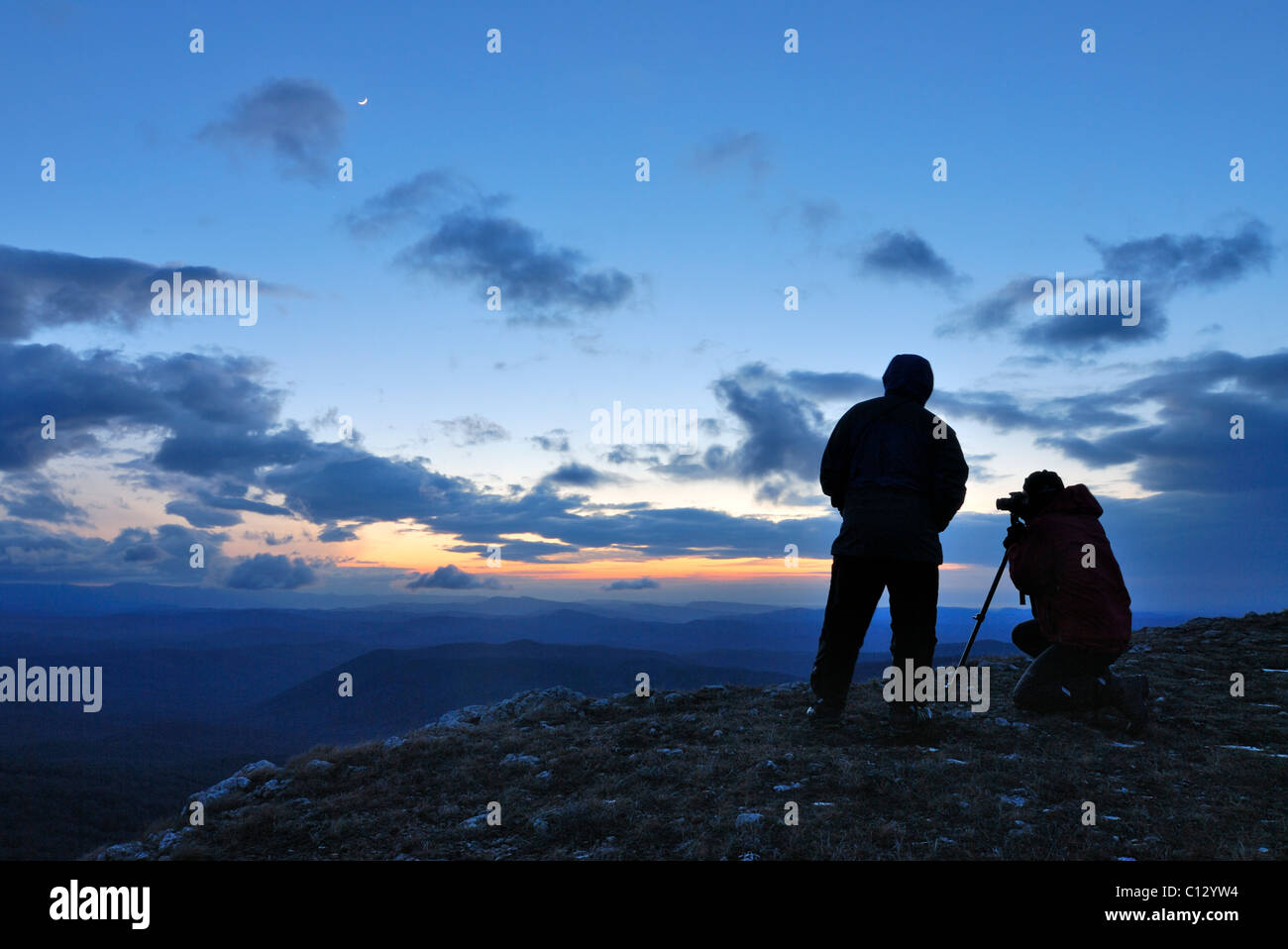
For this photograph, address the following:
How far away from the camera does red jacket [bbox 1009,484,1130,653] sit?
7930 mm

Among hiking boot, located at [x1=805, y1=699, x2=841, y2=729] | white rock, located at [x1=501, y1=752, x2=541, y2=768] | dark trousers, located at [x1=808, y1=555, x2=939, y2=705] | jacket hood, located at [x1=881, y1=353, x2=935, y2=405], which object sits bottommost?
white rock, located at [x1=501, y1=752, x2=541, y2=768]

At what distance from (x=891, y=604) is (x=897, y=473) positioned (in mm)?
1517

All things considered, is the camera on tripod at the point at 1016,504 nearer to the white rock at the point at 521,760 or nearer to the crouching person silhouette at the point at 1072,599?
the crouching person silhouette at the point at 1072,599

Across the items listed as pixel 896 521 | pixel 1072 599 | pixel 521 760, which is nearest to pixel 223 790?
pixel 521 760

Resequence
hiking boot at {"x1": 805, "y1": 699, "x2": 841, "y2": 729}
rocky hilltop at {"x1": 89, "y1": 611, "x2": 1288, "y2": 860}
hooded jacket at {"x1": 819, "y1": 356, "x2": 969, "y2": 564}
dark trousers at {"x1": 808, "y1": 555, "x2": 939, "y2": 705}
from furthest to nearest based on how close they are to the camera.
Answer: hiking boot at {"x1": 805, "y1": 699, "x2": 841, "y2": 729}
dark trousers at {"x1": 808, "y1": 555, "x2": 939, "y2": 705}
hooded jacket at {"x1": 819, "y1": 356, "x2": 969, "y2": 564}
rocky hilltop at {"x1": 89, "y1": 611, "x2": 1288, "y2": 860}

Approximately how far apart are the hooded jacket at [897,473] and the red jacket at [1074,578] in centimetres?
153

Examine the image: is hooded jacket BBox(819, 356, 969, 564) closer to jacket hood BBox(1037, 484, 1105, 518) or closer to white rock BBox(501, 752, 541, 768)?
jacket hood BBox(1037, 484, 1105, 518)

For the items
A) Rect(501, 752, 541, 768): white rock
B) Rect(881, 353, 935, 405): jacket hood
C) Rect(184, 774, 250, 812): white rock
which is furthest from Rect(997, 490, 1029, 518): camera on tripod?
Rect(184, 774, 250, 812): white rock

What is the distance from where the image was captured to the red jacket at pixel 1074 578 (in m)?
7.93

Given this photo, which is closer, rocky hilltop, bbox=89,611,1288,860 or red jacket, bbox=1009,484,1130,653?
rocky hilltop, bbox=89,611,1288,860

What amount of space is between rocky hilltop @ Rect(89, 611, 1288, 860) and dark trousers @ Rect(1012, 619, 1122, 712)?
0.77 ft

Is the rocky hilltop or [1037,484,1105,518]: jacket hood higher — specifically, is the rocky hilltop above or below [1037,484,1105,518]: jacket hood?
below
